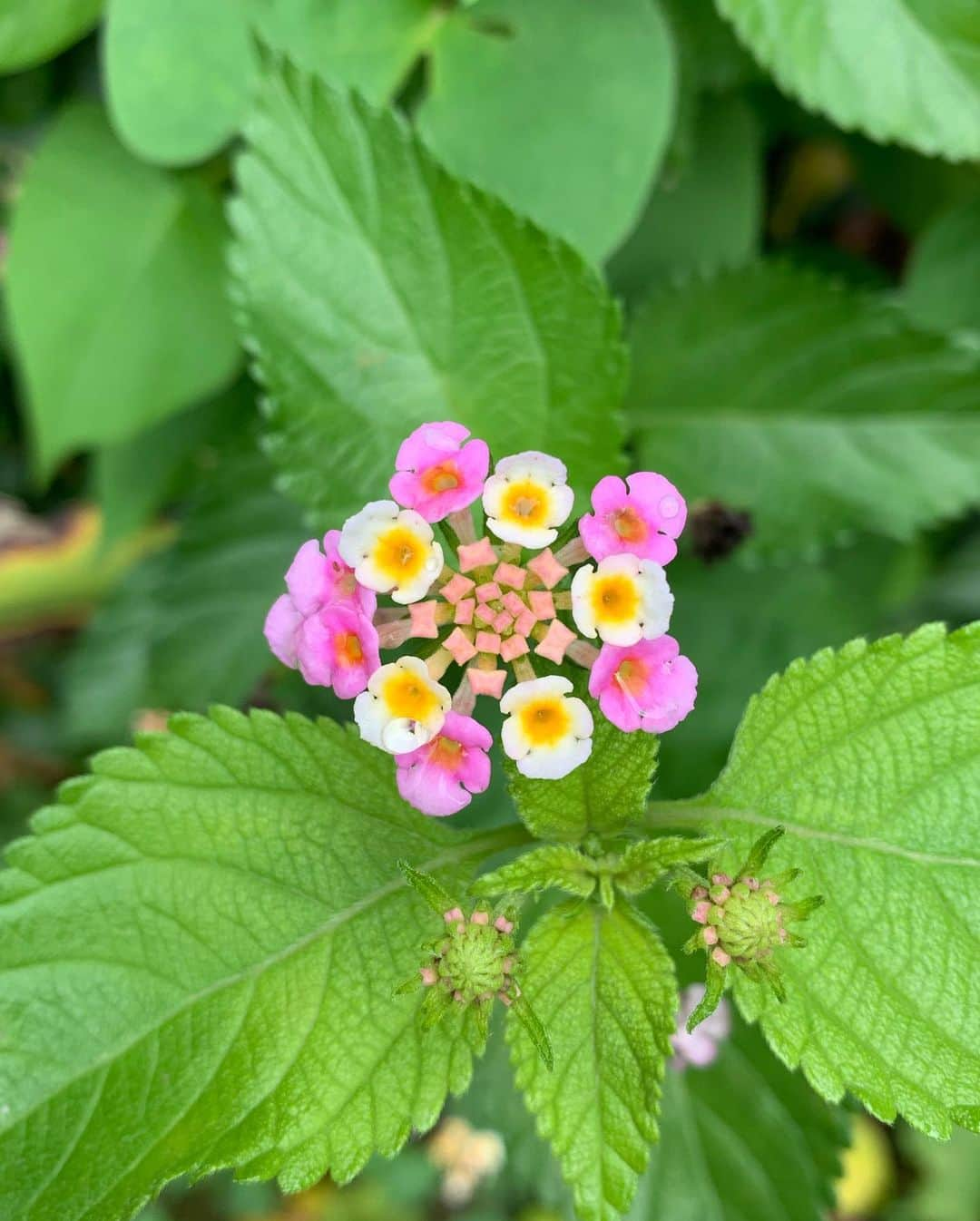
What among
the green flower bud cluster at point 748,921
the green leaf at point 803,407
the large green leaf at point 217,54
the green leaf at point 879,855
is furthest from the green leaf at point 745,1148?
the large green leaf at point 217,54

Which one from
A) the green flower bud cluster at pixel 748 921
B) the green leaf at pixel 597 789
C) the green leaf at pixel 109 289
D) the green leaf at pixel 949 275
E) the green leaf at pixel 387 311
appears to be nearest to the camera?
the green flower bud cluster at pixel 748 921

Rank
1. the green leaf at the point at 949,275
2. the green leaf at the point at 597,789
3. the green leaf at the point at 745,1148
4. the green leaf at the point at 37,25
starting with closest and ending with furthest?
the green leaf at the point at 597,789, the green leaf at the point at 745,1148, the green leaf at the point at 37,25, the green leaf at the point at 949,275

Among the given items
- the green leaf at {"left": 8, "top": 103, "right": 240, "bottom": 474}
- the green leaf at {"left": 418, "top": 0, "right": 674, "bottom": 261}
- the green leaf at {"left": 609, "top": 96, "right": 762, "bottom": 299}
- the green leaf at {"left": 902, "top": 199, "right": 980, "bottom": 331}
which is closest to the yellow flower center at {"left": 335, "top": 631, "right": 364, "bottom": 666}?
the green leaf at {"left": 418, "top": 0, "right": 674, "bottom": 261}

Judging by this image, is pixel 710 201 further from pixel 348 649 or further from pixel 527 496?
pixel 348 649

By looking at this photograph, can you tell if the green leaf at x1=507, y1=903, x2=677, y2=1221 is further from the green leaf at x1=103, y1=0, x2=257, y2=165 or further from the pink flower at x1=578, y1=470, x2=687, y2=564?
the green leaf at x1=103, y1=0, x2=257, y2=165

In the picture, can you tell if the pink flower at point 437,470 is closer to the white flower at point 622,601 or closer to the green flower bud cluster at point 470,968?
the white flower at point 622,601

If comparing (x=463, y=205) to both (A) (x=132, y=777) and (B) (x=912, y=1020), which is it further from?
(B) (x=912, y=1020)
